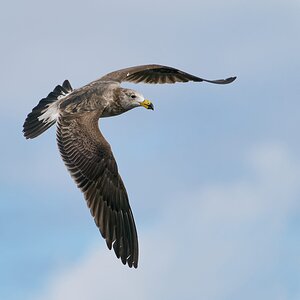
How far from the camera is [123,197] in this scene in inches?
819

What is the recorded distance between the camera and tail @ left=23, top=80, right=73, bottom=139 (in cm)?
2195

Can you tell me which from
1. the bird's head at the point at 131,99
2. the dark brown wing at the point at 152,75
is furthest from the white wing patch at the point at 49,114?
the dark brown wing at the point at 152,75

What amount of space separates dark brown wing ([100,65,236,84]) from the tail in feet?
3.53

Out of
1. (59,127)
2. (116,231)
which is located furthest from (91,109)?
(116,231)

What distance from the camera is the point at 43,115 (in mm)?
22328

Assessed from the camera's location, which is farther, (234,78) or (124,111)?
(234,78)

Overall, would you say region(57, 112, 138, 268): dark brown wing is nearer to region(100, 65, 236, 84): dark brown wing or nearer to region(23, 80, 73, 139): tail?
region(23, 80, 73, 139): tail

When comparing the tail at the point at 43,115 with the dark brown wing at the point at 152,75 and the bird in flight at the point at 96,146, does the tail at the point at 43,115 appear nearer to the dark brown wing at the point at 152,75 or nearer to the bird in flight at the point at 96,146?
the bird in flight at the point at 96,146

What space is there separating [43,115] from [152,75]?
3.39 m

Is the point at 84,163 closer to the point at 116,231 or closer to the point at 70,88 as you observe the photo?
the point at 116,231

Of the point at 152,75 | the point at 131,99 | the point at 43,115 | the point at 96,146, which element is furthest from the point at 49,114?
the point at 152,75

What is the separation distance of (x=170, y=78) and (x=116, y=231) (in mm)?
5576

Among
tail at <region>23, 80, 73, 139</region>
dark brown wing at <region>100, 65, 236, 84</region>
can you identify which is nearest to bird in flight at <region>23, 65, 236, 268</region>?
tail at <region>23, 80, 73, 139</region>

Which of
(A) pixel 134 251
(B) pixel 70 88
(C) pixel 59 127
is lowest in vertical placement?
(A) pixel 134 251
